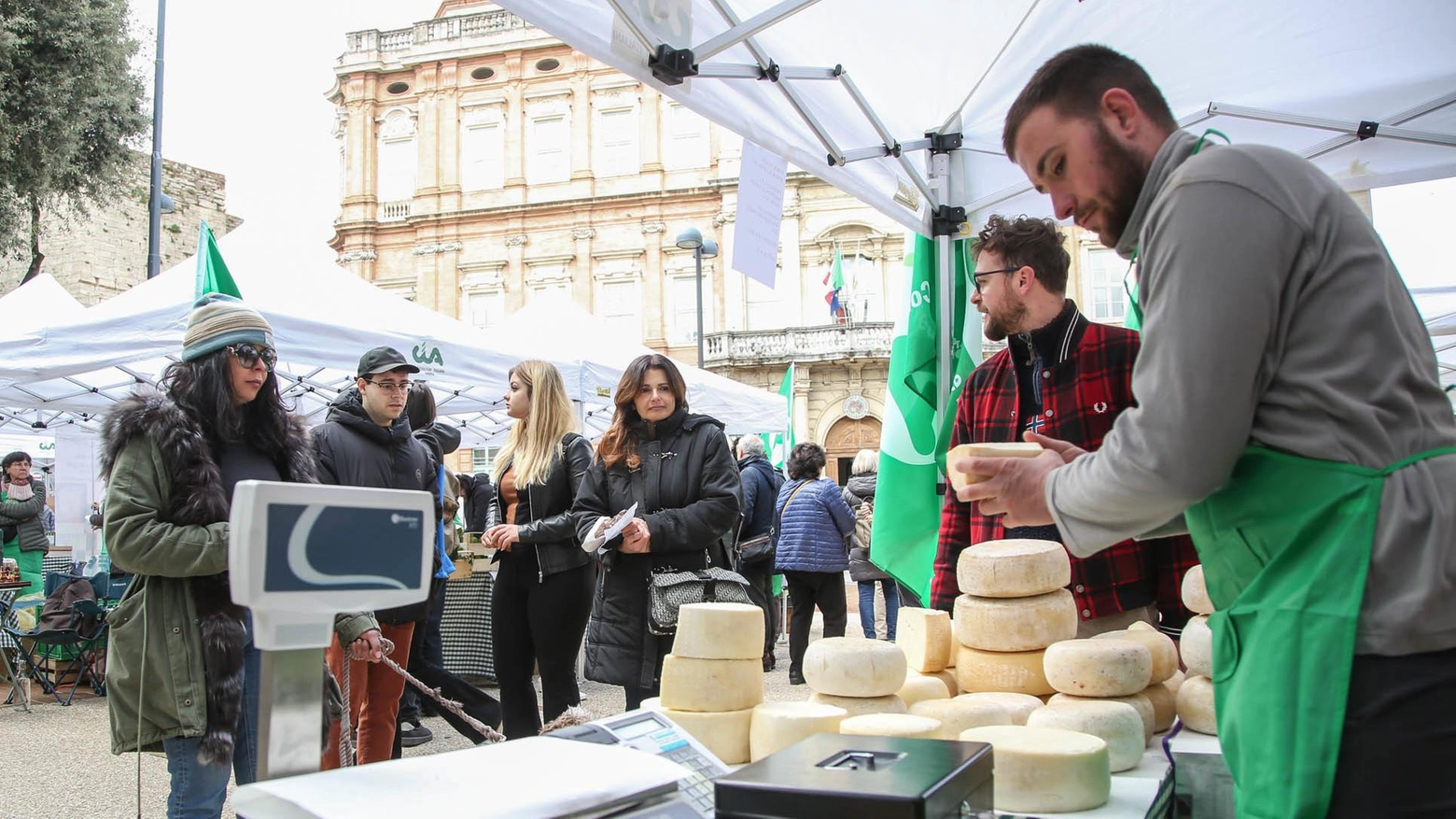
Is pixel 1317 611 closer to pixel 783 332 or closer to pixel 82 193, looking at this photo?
pixel 82 193

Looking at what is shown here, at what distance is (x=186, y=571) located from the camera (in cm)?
264

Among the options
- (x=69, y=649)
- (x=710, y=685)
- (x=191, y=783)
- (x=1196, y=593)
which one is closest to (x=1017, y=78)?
(x=1196, y=593)

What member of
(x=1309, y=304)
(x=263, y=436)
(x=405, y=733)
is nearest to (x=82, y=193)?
(x=405, y=733)

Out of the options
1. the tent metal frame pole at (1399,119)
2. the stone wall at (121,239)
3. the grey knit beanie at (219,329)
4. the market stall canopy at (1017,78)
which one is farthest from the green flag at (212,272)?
the stone wall at (121,239)

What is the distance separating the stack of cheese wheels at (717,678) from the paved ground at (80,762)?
8.97ft

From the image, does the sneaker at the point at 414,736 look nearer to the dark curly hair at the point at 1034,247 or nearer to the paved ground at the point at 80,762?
the paved ground at the point at 80,762

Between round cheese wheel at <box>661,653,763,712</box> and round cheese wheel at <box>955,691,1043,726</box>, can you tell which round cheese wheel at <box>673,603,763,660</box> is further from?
round cheese wheel at <box>955,691,1043,726</box>

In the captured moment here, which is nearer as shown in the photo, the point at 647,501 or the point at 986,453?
the point at 986,453

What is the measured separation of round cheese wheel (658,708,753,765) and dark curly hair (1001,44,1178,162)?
1199mm

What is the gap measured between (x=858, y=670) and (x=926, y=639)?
1.55 feet

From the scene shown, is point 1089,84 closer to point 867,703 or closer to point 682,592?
point 867,703

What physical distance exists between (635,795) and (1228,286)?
35.3 inches

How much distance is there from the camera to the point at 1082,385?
9.34 ft

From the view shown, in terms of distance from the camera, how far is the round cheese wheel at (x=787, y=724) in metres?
1.75
